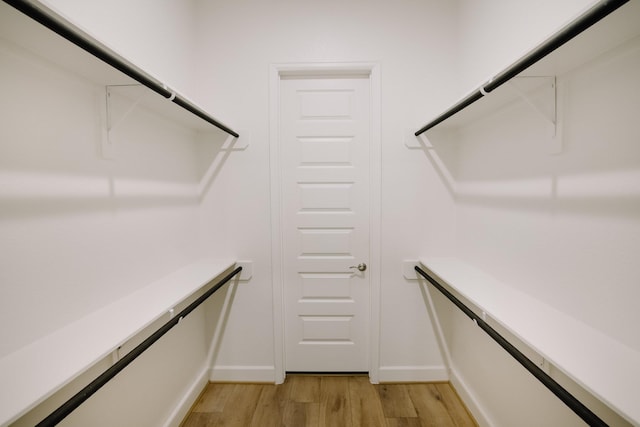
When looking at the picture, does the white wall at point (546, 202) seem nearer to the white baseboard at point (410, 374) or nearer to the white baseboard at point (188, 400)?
the white baseboard at point (410, 374)

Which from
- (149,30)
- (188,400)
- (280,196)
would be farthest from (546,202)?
(188,400)

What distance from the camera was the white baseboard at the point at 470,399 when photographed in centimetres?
165

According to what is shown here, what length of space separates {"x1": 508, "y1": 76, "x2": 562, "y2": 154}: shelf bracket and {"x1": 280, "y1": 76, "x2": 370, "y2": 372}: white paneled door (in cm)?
104

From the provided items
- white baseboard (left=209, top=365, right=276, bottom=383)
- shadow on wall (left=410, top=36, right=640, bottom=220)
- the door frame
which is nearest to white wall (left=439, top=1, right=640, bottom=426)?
shadow on wall (left=410, top=36, right=640, bottom=220)

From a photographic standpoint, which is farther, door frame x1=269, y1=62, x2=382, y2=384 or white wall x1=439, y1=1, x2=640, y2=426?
door frame x1=269, y1=62, x2=382, y2=384

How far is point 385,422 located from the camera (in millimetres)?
1736

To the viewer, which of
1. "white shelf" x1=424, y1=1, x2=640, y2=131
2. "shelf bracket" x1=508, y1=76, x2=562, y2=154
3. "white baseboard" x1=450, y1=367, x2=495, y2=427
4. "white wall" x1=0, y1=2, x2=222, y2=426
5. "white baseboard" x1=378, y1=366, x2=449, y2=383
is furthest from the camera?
"white baseboard" x1=378, y1=366, x2=449, y2=383

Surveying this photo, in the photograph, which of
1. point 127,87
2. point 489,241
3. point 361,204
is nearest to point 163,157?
point 127,87

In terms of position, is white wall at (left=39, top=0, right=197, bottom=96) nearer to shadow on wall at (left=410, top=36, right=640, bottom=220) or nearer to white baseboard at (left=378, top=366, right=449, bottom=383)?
shadow on wall at (left=410, top=36, right=640, bottom=220)

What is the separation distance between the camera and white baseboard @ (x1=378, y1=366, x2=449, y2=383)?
2107 mm

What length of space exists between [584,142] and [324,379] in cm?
209

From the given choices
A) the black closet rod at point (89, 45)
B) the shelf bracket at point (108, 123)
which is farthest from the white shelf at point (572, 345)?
the shelf bracket at point (108, 123)

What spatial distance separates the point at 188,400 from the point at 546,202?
7.50 ft

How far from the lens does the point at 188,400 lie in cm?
183
